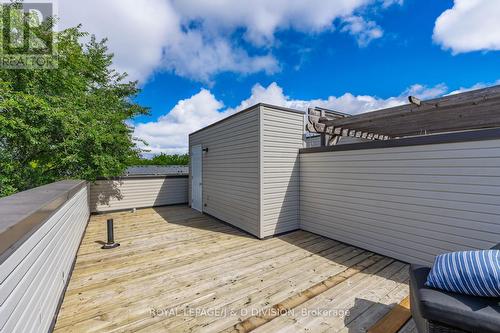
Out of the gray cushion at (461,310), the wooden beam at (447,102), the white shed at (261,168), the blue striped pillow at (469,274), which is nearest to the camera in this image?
the gray cushion at (461,310)

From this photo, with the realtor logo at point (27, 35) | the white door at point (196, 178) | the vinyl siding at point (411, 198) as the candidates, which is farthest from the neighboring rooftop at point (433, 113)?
the realtor logo at point (27, 35)

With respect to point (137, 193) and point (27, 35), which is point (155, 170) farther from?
point (27, 35)

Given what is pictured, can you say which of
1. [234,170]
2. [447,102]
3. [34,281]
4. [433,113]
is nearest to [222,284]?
[34,281]

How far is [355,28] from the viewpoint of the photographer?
5.54m

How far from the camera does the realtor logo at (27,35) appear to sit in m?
5.25

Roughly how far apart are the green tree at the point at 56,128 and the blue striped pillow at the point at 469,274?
7190 mm

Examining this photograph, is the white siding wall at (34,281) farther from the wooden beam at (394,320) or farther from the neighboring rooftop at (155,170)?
the neighboring rooftop at (155,170)

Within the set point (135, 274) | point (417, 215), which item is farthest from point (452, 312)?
point (135, 274)

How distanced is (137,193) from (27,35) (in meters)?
5.25

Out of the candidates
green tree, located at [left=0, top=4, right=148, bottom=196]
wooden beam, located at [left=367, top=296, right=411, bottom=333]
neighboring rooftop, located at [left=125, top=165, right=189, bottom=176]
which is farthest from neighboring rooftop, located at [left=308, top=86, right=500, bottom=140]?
neighboring rooftop, located at [left=125, top=165, right=189, bottom=176]

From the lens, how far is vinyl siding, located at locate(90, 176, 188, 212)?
703cm

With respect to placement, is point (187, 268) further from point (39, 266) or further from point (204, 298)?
point (39, 266)

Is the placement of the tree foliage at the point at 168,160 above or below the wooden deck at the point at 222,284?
above

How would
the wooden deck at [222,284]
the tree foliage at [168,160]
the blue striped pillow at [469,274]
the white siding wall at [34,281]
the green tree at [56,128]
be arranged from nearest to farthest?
the white siding wall at [34,281]
the blue striped pillow at [469,274]
the wooden deck at [222,284]
the green tree at [56,128]
the tree foliage at [168,160]
